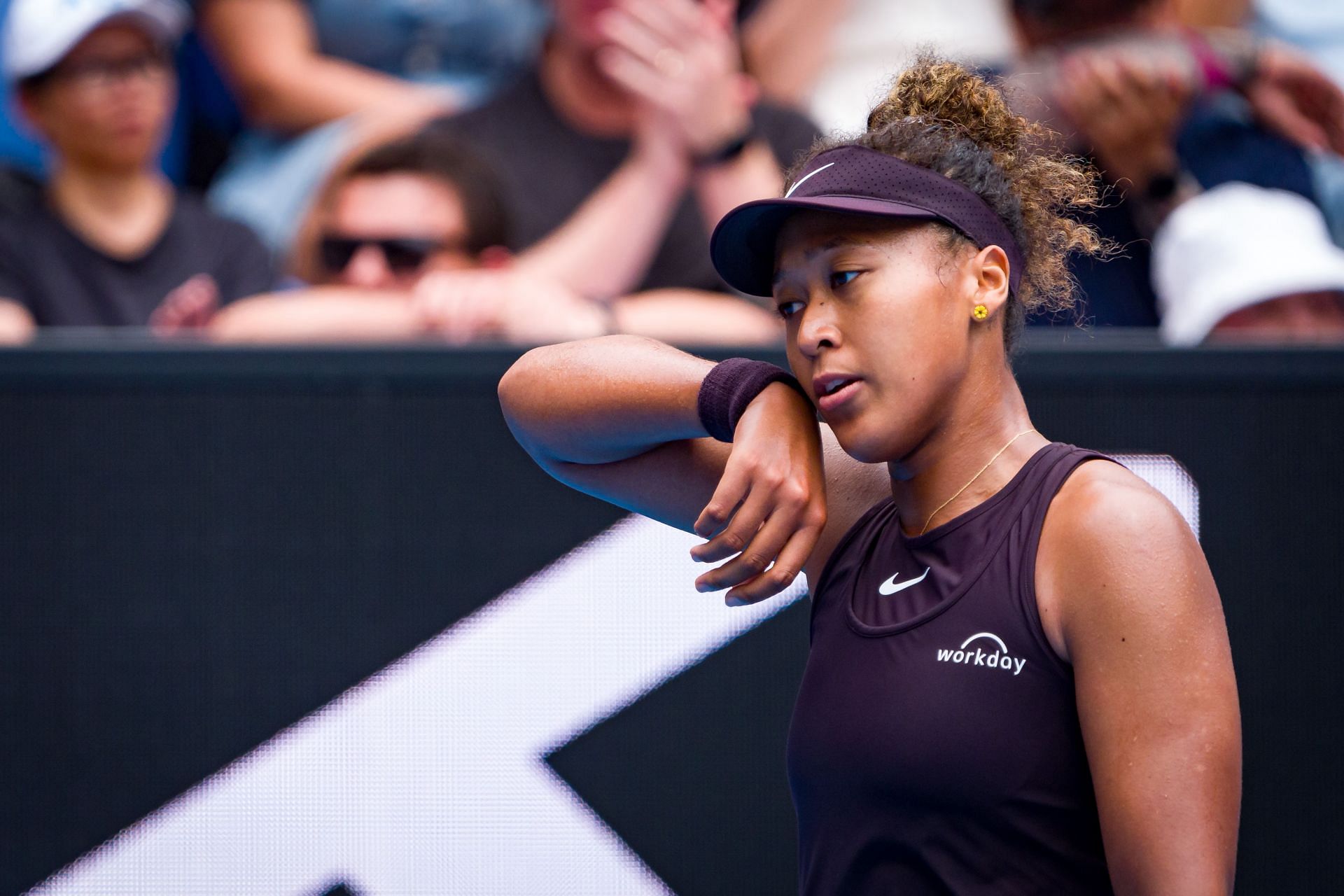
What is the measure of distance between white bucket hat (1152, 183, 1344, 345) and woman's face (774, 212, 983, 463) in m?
1.65

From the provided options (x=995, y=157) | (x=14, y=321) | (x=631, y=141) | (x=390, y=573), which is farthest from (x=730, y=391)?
(x=631, y=141)

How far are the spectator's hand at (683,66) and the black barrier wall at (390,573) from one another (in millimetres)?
1035

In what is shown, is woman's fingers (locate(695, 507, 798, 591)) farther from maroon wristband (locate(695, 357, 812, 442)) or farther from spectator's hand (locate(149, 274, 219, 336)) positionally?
spectator's hand (locate(149, 274, 219, 336))

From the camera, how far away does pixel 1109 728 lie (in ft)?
4.16

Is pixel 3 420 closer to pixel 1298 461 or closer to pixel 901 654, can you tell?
pixel 901 654

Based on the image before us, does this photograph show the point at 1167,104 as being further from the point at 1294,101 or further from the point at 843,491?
the point at 843,491

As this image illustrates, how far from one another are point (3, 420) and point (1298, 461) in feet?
7.70

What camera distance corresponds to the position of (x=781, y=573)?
1.34 meters

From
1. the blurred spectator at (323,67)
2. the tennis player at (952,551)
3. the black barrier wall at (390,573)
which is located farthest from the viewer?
the blurred spectator at (323,67)

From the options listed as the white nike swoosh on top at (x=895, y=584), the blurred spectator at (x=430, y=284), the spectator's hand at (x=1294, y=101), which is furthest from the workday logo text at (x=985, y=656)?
the spectator's hand at (x=1294, y=101)

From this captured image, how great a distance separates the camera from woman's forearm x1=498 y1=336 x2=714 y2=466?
5.09 ft

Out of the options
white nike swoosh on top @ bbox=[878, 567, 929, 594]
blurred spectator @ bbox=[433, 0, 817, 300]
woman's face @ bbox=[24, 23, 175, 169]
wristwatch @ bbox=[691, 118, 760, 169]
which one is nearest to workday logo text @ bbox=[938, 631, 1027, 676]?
white nike swoosh on top @ bbox=[878, 567, 929, 594]

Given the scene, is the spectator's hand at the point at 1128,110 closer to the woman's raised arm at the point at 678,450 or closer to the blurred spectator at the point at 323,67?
the blurred spectator at the point at 323,67

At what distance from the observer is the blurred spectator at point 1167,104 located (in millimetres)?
3385
